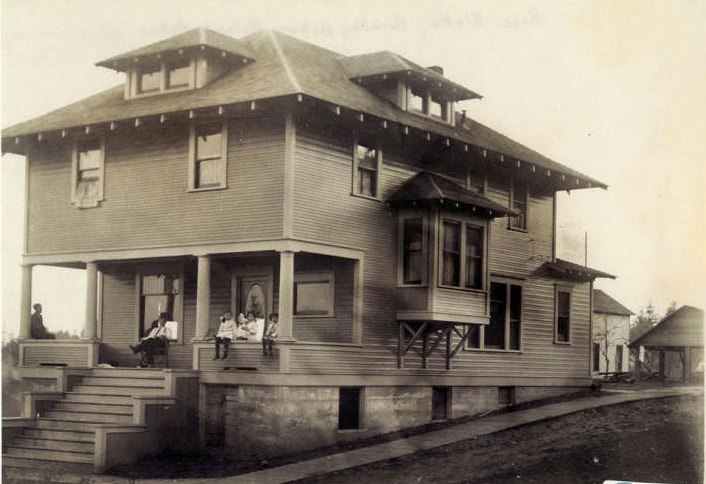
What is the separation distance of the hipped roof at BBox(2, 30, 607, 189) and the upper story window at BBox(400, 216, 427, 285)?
1.88m

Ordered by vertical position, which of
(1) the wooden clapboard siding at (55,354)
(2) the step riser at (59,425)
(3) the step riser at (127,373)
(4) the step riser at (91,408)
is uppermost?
(1) the wooden clapboard siding at (55,354)

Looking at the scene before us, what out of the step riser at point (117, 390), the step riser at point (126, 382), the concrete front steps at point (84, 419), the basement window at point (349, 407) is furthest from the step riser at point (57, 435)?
the basement window at point (349, 407)

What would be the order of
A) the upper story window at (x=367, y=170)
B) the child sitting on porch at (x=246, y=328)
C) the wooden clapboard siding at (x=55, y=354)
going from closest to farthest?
the child sitting on porch at (x=246, y=328) < the upper story window at (x=367, y=170) < the wooden clapboard siding at (x=55, y=354)

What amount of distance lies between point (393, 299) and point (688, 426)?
675cm

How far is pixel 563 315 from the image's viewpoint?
26.8 metres

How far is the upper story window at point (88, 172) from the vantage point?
22531 mm

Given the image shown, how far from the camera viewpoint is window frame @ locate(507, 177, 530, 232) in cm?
2525

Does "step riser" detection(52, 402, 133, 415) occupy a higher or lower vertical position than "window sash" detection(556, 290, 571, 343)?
lower

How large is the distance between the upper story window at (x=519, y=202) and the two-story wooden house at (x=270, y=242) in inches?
11.0

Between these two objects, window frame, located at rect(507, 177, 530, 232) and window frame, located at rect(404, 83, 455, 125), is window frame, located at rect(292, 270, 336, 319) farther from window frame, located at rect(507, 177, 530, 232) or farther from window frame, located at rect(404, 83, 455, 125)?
window frame, located at rect(507, 177, 530, 232)

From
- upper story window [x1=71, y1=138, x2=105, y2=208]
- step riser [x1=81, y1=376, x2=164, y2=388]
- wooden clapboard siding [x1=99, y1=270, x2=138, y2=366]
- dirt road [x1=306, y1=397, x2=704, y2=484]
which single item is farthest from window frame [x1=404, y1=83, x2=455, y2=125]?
step riser [x1=81, y1=376, x2=164, y2=388]

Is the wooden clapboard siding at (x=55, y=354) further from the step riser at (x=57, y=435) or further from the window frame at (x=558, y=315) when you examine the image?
the window frame at (x=558, y=315)

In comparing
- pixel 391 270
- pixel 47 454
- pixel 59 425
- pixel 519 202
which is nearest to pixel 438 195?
pixel 391 270

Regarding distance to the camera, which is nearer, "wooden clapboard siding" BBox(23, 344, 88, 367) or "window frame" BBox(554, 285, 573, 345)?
"wooden clapboard siding" BBox(23, 344, 88, 367)
